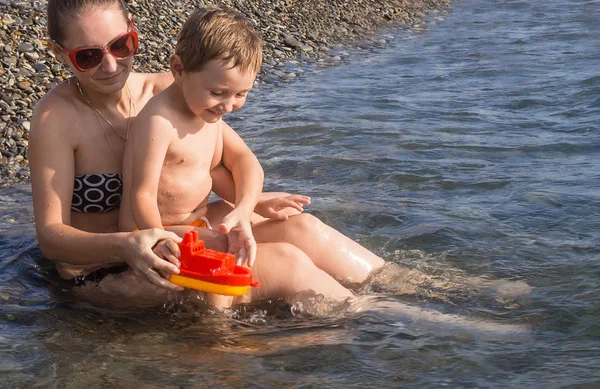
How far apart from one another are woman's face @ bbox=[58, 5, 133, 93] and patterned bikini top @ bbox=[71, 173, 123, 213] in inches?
16.8

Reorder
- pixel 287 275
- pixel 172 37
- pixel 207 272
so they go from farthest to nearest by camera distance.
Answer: pixel 172 37
pixel 287 275
pixel 207 272

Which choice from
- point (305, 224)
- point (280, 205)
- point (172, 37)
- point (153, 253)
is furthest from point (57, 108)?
point (172, 37)

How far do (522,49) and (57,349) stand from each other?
8746mm

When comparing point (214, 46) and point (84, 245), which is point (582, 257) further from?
point (84, 245)

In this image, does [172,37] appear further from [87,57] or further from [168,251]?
[168,251]

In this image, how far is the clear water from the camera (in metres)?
3.81

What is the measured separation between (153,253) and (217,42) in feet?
3.27

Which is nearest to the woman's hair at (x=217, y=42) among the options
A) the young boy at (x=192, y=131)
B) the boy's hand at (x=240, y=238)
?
the young boy at (x=192, y=131)

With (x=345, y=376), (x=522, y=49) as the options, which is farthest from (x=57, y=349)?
(x=522, y=49)

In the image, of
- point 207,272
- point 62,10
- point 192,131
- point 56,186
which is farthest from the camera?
point 192,131

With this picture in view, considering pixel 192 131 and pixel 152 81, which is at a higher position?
pixel 152 81

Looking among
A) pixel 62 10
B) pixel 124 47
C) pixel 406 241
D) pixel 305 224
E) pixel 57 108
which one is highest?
pixel 62 10

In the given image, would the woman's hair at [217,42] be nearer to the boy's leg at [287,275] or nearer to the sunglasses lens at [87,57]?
the sunglasses lens at [87,57]

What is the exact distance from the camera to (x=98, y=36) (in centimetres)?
402
